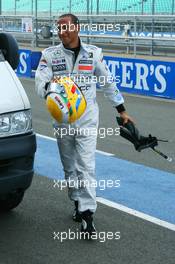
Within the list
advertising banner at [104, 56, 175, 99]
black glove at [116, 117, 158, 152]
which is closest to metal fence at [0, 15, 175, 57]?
advertising banner at [104, 56, 175, 99]

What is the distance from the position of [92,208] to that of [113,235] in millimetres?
304

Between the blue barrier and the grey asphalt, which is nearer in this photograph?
the grey asphalt

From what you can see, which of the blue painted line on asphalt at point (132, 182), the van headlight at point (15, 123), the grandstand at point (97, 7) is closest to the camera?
the van headlight at point (15, 123)

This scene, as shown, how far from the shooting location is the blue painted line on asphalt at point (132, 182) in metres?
5.88

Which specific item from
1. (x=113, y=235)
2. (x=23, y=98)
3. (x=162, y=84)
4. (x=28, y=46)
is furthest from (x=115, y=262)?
(x=28, y=46)

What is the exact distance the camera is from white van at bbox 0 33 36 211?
177 inches

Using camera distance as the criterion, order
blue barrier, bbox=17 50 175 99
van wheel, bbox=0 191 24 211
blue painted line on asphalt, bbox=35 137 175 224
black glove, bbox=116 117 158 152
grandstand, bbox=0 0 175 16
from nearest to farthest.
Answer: black glove, bbox=116 117 158 152 → van wheel, bbox=0 191 24 211 → blue painted line on asphalt, bbox=35 137 175 224 → blue barrier, bbox=17 50 175 99 → grandstand, bbox=0 0 175 16

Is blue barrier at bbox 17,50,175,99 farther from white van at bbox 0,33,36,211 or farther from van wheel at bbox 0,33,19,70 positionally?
white van at bbox 0,33,36,211

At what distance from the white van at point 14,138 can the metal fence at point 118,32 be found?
10.7 m

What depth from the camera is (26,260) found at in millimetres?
4406

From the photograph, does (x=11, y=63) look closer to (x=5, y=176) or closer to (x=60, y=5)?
(x=5, y=176)

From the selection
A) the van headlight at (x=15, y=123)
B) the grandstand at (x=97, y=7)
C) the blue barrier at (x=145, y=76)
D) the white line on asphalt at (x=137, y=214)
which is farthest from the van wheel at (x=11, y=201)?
the grandstand at (x=97, y=7)

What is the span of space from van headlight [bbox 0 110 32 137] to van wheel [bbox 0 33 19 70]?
2.75 feet

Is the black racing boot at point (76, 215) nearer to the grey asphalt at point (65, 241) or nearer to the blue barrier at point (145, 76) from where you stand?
the grey asphalt at point (65, 241)
